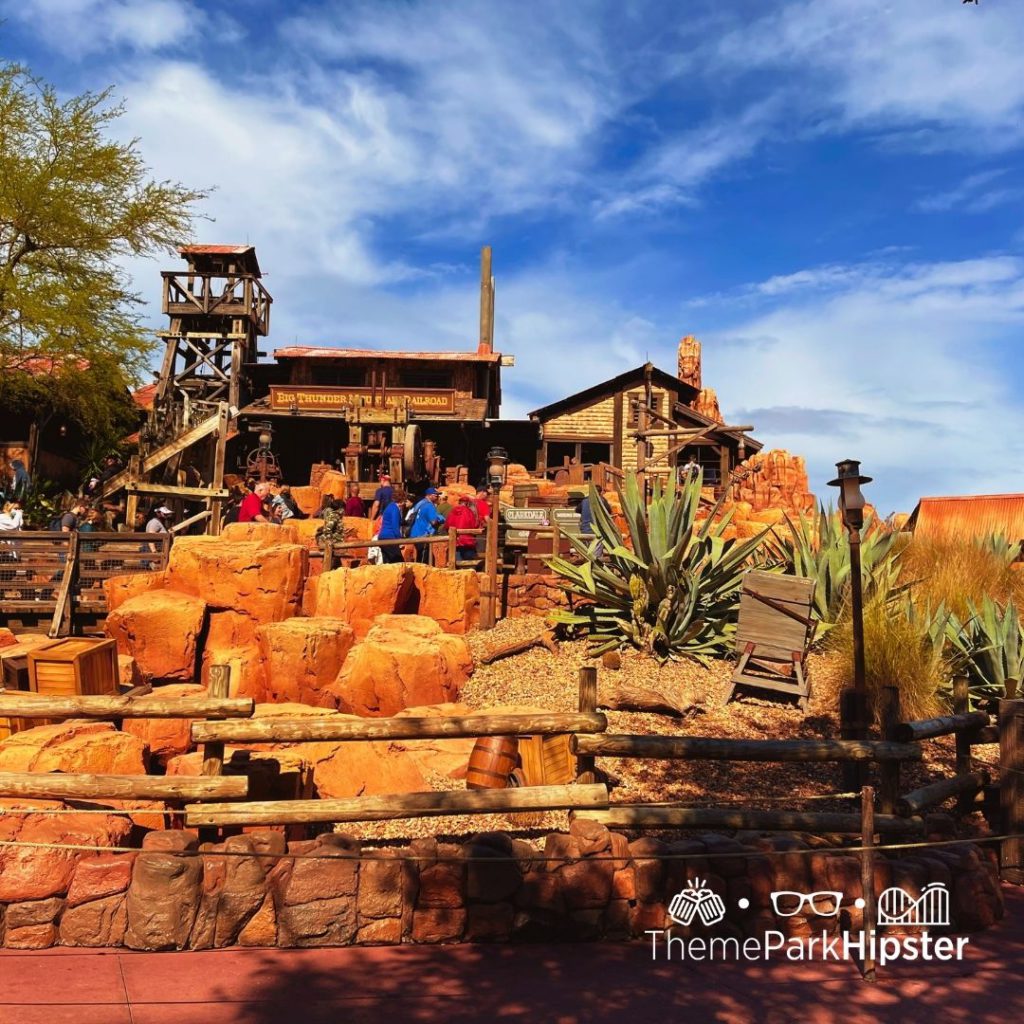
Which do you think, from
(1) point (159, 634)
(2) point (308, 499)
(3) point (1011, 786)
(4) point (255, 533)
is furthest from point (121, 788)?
(2) point (308, 499)

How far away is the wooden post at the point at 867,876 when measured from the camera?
441 cm

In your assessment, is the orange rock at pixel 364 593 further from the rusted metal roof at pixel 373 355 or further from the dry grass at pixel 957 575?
the rusted metal roof at pixel 373 355

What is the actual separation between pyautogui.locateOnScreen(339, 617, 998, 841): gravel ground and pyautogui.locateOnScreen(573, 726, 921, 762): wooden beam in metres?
0.28

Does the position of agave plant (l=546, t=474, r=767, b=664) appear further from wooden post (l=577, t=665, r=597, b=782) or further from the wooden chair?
wooden post (l=577, t=665, r=597, b=782)

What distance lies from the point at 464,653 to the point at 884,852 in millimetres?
5477

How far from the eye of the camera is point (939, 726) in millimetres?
5992

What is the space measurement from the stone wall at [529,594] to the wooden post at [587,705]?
24.5 feet

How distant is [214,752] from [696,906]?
2776 mm

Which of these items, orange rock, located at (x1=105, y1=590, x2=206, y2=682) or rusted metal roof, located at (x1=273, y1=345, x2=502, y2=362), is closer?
orange rock, located at (x1=105, y1=590, x2=206, y2=682)

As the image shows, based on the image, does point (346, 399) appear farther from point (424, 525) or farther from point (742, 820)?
point (742, 820)

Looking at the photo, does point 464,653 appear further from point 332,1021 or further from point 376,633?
point 332,1021

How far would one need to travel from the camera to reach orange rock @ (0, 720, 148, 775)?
5594 millimetres

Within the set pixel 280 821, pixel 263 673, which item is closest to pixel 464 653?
pixel 263 673

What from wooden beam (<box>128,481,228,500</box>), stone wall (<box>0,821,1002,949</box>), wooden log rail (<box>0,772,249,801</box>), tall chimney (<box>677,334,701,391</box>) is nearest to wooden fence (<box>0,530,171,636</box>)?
wooden beam (<box>128,481,228,500</box>)
